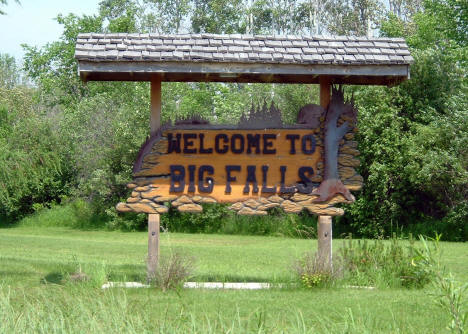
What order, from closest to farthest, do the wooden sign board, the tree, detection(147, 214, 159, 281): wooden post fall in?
detection(147, 214, 159, 281): wooden post
the wooden sign board
the tree

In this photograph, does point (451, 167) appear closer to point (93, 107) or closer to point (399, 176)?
point (399, 176)

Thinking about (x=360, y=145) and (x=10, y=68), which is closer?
(x=360, y=145)

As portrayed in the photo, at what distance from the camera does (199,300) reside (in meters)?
8.84

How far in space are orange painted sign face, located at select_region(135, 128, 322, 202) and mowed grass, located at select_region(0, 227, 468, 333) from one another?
3.96ft

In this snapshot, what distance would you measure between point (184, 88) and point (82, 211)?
907cm

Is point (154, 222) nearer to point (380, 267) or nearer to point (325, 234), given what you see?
point (325, 234)

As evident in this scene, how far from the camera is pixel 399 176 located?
956 inches

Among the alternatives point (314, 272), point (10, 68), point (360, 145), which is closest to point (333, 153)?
point (314, 272)

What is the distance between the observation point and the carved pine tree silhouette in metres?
10.8

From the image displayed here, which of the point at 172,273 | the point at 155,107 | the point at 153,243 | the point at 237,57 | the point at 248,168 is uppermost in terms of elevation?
the point at 237,57

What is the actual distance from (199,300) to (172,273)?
4.24 ft

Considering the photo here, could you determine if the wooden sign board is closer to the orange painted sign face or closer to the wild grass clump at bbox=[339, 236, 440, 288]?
the orange painted sign face

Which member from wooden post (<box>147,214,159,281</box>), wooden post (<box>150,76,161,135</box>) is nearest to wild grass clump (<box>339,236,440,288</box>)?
wooden post (<box>147,214,159,281</box>)

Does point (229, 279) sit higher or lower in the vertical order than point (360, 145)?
lower
